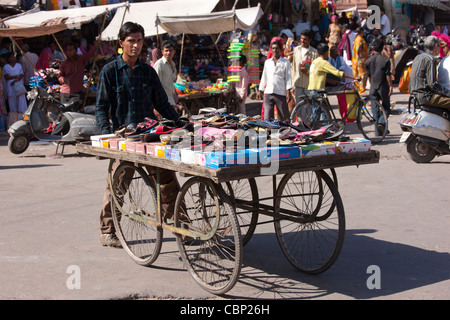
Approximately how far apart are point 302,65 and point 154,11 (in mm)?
5344

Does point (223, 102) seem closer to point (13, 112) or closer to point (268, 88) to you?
point (268, 88)

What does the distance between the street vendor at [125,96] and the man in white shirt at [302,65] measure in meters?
6.46

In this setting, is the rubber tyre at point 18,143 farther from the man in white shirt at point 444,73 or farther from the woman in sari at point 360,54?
the woman in sari at point 360,54

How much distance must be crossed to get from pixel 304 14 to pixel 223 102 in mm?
9601

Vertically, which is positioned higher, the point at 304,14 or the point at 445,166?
the point at 304,14

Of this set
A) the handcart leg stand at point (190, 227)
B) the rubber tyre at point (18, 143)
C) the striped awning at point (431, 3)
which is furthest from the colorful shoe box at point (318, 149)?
the striped awning at point (431, 3)

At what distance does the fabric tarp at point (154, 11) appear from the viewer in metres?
14.9

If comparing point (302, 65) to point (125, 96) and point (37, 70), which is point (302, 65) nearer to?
point (37, 70)

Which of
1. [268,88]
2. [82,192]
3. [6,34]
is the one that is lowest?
[82,192]

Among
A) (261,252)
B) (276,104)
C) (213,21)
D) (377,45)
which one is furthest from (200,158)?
(213,21)

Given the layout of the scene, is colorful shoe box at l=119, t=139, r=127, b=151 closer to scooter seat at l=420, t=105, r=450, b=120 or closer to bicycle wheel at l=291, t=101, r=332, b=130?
scooter seat at l=420, t=105, r=450, b=120
